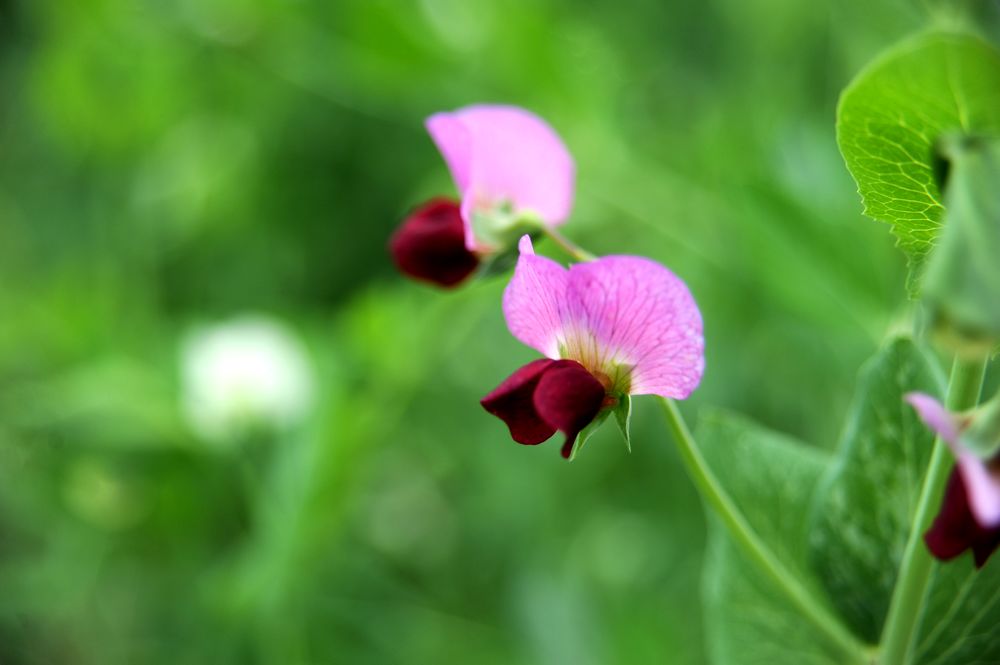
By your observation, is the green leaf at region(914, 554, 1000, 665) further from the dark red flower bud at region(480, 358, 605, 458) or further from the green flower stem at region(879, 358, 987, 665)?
the dark red flower bud at region(480, 358, 605, 458)

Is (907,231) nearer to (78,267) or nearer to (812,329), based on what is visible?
(812,329)

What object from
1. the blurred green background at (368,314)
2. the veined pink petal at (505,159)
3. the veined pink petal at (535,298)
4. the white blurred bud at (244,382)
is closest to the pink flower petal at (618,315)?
the veined pink petal at (535,298)

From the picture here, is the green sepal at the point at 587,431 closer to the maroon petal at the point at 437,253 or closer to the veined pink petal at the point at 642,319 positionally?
the veined pink petal at the point at 642,319

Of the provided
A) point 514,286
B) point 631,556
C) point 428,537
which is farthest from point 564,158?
point 428,537

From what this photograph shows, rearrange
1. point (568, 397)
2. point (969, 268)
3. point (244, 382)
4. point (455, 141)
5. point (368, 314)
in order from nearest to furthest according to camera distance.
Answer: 1. point (969, 268)
2. point (568, 397)
3. point (455, 141)
4. point (368, 314)
5. point (244, 382)

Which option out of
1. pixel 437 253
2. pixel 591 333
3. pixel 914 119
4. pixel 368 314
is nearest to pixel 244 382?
pixel 368 314

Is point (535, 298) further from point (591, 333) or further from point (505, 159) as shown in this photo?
point (505, 159)

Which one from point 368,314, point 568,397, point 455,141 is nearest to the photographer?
point 568,397
